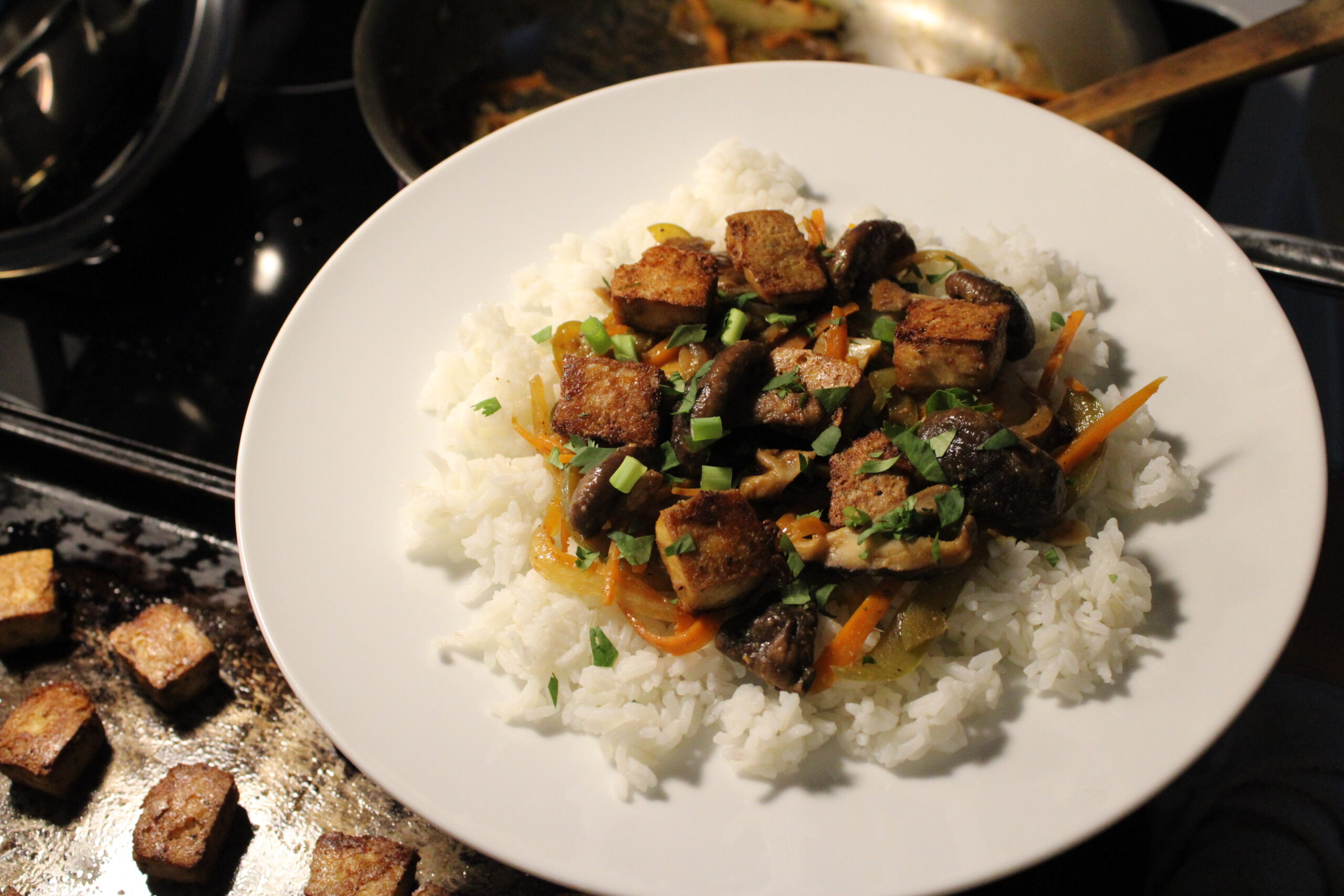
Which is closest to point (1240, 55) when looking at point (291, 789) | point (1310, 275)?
point (1310, 275)

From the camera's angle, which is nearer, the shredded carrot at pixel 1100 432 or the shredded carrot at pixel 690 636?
the shredded carrot at pixel 690 636

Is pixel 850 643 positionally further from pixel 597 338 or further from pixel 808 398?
pixel 597 338

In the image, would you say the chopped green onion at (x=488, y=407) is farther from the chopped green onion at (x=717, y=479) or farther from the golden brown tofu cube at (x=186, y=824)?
the golden brown tofu cube at (x=186, y=824)

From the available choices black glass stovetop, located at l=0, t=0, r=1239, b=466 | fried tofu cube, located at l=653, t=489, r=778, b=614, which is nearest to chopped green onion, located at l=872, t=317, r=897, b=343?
fried tofu cube, located at l=653, t=489, r=778, b=614

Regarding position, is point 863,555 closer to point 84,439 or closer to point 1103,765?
point 1103,765

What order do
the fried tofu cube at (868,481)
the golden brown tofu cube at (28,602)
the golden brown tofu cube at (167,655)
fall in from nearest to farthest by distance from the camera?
the fried tofu cube at (868,481) < the golden brown tofu cube at (167,655) < the golden brown tofu cube at (28,602)

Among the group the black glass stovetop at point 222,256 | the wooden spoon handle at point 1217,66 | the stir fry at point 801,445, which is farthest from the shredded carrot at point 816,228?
the black glass stovetop at point 222,256
